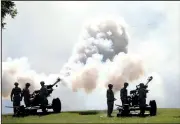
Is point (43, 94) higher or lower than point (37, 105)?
higher

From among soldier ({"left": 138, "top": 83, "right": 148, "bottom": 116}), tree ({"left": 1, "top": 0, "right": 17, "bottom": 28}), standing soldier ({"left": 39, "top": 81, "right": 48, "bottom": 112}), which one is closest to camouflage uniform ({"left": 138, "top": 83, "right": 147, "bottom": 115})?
soldier ({"left": 138, "top": 83, "right": 148, "bottom": 116})

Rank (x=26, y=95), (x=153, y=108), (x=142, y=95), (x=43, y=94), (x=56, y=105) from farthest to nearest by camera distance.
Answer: (x=43, y=94) < (x=56, y=105) < (x=26, y=95) < (x=142, y=95) < (x=153, y=108)

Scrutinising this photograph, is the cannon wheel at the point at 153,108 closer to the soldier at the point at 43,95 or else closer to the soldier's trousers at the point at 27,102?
the soldier at the point at 43,95

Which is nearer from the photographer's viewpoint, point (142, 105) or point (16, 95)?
point (142, 105)

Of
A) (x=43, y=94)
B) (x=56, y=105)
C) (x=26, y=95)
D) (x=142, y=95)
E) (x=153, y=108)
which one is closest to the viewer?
(x=153, y=108)

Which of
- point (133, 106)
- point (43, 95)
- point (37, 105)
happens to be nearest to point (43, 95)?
point (43, 95)

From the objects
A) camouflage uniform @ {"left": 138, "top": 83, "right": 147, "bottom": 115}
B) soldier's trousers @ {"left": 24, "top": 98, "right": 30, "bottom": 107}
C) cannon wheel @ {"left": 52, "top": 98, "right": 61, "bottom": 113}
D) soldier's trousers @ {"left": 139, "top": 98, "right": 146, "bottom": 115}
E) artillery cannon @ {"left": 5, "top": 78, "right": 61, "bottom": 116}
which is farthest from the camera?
soldier's trousers @ {"left": 24, "top": 98, "right": 30, "bottom": 107}

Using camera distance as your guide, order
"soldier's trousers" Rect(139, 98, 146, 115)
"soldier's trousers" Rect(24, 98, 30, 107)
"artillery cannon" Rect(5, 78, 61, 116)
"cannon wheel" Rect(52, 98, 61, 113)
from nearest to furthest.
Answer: "soldier's trousers" Rect(139, 98, 146, 115)
"artillery cannon" Rect(5, 78, 61, 116)
"cannon wheel" Rect(52, 98, 61, 113)
"soldier's trousers" Rect(24, 98, 30, 107)

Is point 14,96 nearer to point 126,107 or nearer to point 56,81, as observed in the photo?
point 56,81

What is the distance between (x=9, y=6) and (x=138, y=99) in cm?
1380

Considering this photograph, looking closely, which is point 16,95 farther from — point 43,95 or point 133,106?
point 133,106

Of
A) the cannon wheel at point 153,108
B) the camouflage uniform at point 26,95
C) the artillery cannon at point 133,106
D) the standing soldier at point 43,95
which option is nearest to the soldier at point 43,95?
the standing soldier at point 43,95

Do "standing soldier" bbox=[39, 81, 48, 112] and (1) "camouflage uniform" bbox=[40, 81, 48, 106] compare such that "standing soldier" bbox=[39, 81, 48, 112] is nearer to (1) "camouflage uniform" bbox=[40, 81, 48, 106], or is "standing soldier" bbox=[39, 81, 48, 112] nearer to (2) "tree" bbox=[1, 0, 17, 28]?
(1) "camouflage uniform" bbox=[40, 81, 48, 106]

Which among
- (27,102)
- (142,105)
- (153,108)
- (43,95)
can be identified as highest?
(43,95)
